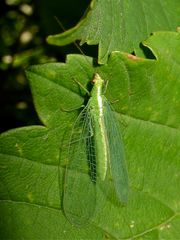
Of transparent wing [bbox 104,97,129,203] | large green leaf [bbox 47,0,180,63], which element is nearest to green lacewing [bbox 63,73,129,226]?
transparent wing [bbox 104,97,129,203]

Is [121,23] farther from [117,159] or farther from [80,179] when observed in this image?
[80,179]

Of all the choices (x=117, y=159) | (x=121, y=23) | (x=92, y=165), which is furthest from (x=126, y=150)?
(x=121, y=23)

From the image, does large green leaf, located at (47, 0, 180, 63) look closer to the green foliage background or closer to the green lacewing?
the green foliage background

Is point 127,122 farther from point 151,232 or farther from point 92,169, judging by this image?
point 151,232

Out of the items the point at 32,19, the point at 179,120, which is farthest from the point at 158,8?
the point at 32,19

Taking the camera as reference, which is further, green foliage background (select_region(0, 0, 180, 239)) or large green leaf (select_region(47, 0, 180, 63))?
green foliage background (select_region(0, 0, 180, 239))

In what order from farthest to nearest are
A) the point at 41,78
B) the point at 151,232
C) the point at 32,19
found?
the point at 32,19, the point at 151,232, the point at 41,78

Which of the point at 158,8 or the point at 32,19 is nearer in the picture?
the point at 158,8
